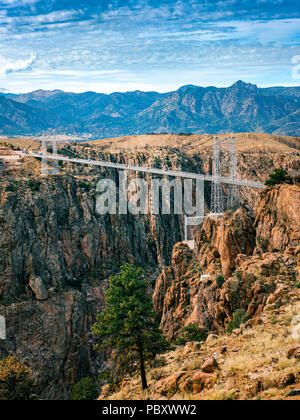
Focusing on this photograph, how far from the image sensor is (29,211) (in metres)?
53.5

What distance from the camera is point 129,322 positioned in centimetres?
1612

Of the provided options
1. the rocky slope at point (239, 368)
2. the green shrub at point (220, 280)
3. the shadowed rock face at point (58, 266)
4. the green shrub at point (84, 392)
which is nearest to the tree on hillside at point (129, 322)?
the rocky slope at point (239, 368)

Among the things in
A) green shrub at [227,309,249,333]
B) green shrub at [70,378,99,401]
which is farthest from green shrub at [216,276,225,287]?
green shrub at [70,378,99,401]

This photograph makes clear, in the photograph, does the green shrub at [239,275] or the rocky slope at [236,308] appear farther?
the green shrub at [239,275]

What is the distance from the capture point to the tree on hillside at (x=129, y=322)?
1642 centimetres

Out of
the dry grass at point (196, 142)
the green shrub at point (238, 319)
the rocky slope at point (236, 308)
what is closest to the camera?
the rocky slope at point (236, 308)

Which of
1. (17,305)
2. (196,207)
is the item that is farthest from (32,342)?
(196,207)

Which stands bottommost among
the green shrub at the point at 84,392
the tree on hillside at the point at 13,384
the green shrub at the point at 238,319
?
the green shrub at the point at 84,392

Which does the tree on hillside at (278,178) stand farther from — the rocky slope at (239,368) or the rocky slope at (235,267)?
the rocky slope at (239,368)

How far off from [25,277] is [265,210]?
31.7 metres

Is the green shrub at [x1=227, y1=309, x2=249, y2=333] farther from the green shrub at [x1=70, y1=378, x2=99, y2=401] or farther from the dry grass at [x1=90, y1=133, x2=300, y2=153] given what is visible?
the dry grass at [x1=90, y1=133, x2=300, y2=153]

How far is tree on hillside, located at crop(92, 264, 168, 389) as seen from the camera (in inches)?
647

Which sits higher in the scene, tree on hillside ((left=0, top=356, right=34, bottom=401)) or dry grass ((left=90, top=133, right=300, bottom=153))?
dry grass ((left=90, top=133, right=300, bottom=153))

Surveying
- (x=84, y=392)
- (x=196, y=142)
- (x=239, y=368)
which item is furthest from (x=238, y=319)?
(x=196, y=142)
